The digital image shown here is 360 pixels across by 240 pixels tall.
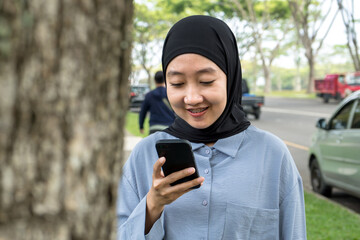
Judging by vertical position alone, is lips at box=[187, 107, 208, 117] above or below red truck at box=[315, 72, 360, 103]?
above

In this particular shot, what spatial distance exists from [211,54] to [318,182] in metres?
6.05

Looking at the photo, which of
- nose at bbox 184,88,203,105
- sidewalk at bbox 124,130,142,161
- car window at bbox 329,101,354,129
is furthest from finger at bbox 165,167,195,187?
sidewalk at bbox 124,130,142,161

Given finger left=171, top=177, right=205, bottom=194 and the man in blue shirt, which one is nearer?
finger left=171, top=177, right=205, bottom=194

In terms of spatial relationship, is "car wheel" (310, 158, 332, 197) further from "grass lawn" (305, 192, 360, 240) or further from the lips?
the lips

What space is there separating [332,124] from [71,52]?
647 cm

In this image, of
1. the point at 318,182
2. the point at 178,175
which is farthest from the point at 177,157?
the point at 318,182

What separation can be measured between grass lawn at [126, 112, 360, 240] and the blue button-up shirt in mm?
2955

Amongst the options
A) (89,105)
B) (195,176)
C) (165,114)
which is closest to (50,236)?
(89,105)

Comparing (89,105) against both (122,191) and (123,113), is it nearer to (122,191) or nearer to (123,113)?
(123,113)

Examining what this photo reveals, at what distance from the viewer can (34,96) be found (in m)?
0.71

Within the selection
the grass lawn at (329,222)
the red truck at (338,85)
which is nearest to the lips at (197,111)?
the grass lawn at (329,222)

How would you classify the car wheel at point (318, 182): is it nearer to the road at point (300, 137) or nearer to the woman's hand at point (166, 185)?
the road at point (300, 137)

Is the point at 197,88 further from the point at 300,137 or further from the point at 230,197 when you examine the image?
the point at 300,137

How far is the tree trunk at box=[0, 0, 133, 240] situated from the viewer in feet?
2.27
